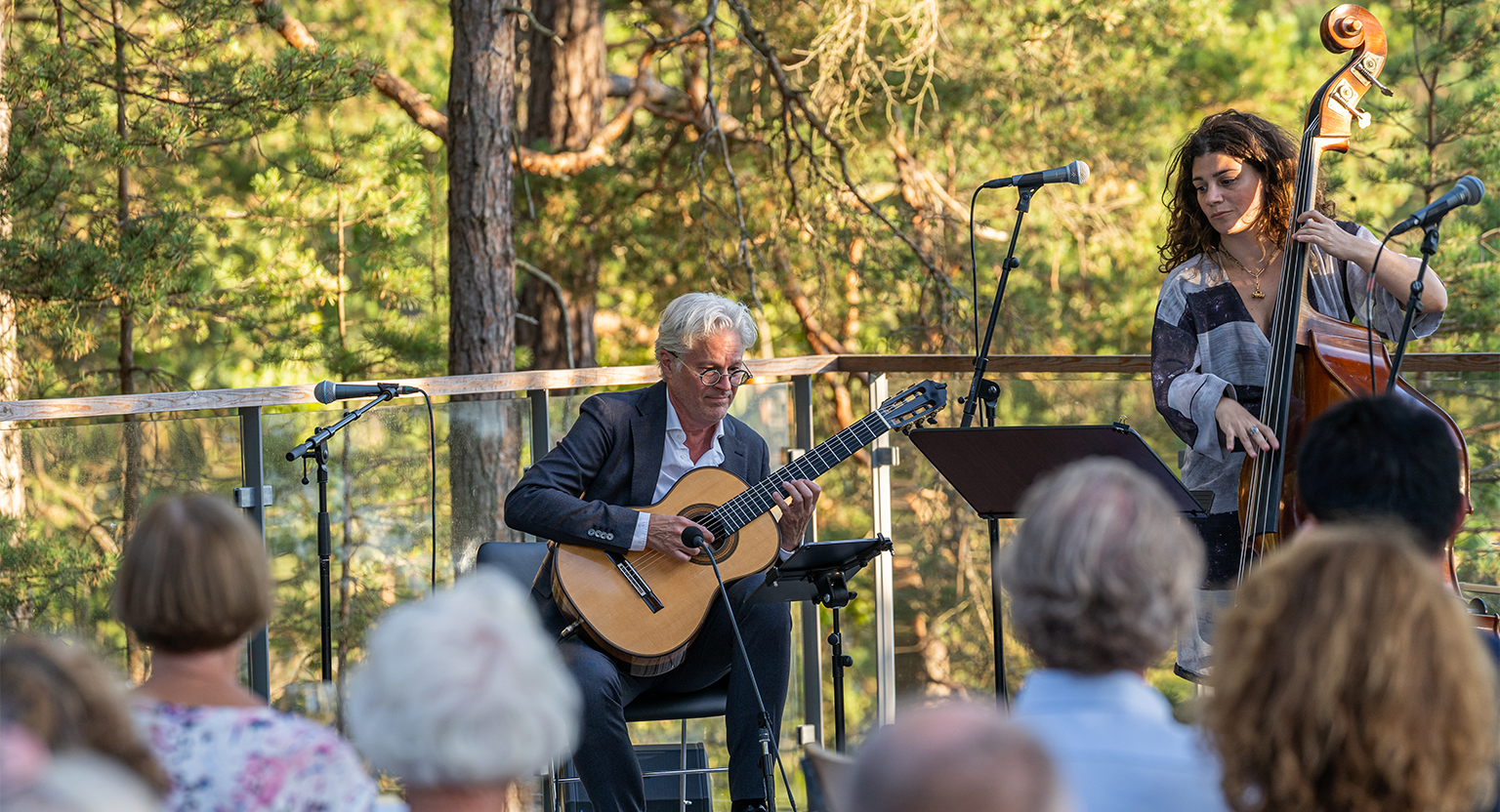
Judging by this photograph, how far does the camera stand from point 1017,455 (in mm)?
2605

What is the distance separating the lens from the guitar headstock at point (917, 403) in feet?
10.6

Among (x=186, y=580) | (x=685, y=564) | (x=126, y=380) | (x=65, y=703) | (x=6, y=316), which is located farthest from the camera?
(x=126, y=380)

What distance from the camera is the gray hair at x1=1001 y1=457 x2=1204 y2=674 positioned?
1353 mm

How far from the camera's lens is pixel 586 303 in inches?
290

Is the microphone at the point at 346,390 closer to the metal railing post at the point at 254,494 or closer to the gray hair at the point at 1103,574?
the metal railing post at the point at 254,494

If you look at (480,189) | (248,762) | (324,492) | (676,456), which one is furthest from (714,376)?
(480,189)

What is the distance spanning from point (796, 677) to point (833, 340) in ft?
12.5

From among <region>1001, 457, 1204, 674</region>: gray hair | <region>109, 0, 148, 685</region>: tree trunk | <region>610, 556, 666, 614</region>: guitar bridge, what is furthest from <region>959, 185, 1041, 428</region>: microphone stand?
<region>109, 0, 148, 685</region>: tree trunk

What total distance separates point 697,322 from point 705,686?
34.9 inches

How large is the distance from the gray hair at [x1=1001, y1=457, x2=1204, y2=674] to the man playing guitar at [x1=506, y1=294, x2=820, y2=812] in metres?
1.63

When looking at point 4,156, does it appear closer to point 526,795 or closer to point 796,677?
point 526,795

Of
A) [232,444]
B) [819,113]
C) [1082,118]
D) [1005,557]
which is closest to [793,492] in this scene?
[232,444]

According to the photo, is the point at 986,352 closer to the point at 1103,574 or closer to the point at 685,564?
the point at 685,564

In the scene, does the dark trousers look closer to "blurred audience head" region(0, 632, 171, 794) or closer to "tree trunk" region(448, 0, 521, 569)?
"blurred audience head" region(0, 632, 171, 794)
